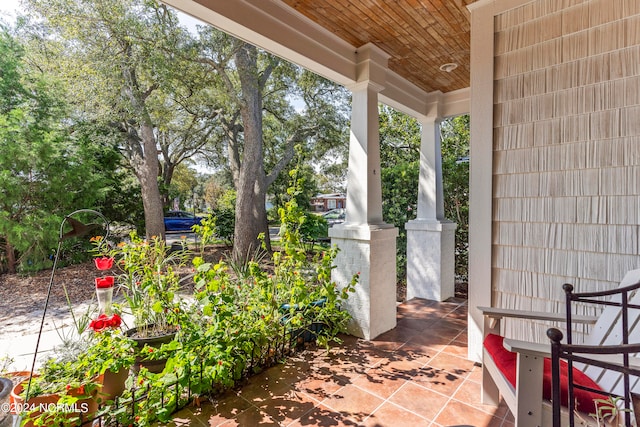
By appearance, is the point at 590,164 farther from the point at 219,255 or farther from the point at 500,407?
the point at 219,255

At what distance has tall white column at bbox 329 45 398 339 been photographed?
3.01 meters

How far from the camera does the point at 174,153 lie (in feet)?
37.0

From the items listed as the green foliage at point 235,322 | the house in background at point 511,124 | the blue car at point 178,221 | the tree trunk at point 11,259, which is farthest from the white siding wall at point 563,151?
the blue car at point 178,221

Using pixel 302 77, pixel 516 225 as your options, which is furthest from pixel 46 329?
pixel 302 77

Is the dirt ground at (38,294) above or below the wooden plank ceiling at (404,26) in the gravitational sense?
below

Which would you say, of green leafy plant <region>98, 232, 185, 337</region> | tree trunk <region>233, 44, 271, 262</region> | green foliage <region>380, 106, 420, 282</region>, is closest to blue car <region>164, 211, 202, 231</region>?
tree trunk <region>233, 44, 271, 262</region>

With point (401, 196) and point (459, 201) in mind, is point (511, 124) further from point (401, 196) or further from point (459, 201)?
point (459, 201)

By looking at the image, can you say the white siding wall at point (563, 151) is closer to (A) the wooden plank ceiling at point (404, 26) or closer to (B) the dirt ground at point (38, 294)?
(A) the wooden plank ceiling at point (404, 26)

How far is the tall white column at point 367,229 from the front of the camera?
3.01 meters

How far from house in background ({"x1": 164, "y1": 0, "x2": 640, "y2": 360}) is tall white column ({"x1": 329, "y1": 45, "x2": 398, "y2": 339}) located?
0.02m

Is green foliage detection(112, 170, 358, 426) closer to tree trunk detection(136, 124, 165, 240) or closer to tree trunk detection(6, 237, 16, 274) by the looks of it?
tree trunk detection(6, 237, 16, 274)

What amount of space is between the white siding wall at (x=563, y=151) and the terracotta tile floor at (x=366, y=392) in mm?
681

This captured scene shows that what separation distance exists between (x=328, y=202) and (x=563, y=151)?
1100 centimetres

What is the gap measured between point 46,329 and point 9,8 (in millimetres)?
6026
